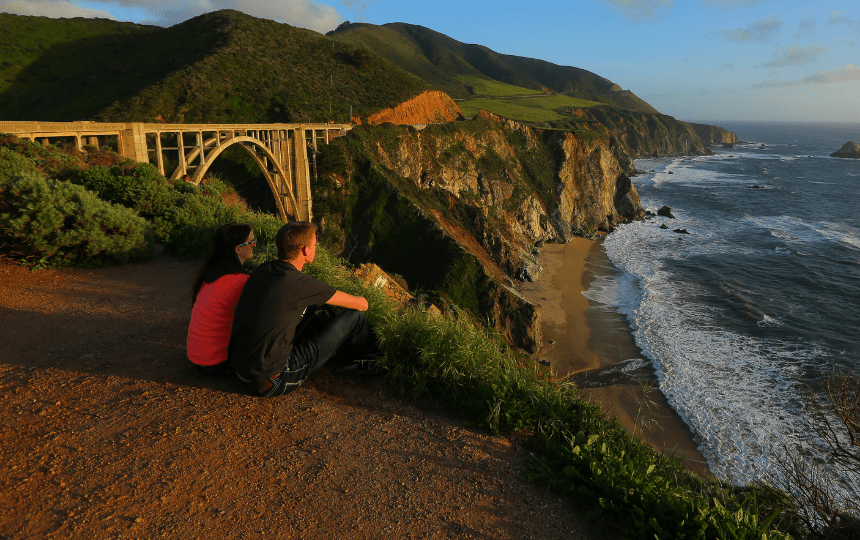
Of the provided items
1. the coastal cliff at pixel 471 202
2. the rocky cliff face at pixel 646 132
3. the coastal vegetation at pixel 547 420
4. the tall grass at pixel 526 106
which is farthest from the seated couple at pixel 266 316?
the rocky cliff face at pixel 646 132

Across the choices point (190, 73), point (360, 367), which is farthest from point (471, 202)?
point (360, 367)

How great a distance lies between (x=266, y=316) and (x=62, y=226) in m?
7.30

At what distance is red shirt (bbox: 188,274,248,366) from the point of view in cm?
461

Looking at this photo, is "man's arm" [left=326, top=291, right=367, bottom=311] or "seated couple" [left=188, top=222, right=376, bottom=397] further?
"man's arm" [left=326, top=291, right=367, bottom=311]

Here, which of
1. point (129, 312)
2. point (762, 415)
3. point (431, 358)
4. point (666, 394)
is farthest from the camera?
point (666, 394)

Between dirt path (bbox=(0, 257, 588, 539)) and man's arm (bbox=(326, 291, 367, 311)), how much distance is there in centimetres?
112

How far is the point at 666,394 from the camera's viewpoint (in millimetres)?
19250

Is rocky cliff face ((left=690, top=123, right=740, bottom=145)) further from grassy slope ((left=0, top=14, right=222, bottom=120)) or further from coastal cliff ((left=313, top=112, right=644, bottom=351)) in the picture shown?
grassy slope ((left=0, top=14, right=222, bottom=120))

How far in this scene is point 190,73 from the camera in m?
41.8

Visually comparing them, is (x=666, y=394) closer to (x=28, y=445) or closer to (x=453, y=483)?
(x=453, y=483)

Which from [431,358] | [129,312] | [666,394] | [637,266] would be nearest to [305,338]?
[431,358]

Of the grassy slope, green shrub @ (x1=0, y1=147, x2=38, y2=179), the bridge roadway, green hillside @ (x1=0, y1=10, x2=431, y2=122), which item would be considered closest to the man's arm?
green shrub @ (x1=0, y1=147, x2=38, y2=179)

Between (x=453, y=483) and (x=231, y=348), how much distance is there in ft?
8.02

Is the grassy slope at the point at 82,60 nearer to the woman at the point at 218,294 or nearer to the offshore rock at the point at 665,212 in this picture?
the woman at the point at 218,294
